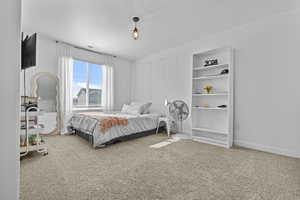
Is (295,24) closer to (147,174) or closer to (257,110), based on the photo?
(257,110)

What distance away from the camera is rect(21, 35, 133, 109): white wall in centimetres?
360

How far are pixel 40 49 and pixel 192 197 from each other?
445cm

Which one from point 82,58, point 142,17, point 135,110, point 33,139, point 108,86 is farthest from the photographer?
point 108,86

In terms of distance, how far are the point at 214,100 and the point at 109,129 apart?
2.42 m

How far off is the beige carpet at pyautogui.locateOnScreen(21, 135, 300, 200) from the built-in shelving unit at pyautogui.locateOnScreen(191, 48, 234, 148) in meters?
0.58

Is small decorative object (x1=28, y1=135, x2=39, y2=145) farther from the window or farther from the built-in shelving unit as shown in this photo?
the built-in shelving unit

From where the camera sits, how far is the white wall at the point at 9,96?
2.02 ft

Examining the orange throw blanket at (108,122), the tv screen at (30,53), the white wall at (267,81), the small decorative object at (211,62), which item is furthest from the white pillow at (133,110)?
the tv screen at (30,53)

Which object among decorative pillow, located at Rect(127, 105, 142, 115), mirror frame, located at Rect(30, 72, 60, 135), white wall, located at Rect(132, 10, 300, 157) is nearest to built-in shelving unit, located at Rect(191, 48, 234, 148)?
white wall, located at Rect(132, 10, 300, 157)

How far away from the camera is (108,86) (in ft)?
15.6

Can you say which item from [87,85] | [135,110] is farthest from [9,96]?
[87,85]

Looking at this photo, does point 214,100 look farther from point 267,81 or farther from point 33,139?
point 33,139

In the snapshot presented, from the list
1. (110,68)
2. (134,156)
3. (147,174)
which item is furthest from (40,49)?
(147,174)

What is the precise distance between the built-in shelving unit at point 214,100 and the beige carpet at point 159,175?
584 millimetres
